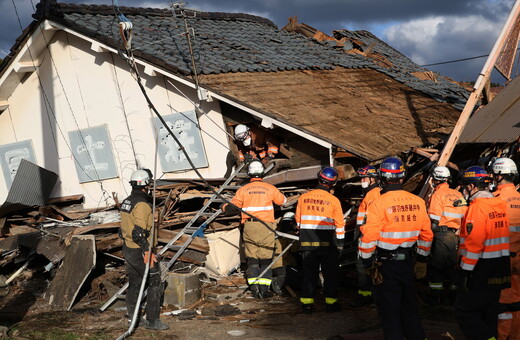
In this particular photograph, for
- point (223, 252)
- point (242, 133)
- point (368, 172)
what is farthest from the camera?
point (242, 133)

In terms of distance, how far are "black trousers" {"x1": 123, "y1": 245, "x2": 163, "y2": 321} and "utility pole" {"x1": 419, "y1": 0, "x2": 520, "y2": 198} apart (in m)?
4.83

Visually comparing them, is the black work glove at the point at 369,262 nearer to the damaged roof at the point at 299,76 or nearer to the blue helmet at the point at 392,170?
the blue helmet at the point at 392,170

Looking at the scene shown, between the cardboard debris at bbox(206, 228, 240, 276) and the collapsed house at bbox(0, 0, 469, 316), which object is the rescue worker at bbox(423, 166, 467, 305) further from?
the cardboard debris at bbox(206, 228, 240, 276)

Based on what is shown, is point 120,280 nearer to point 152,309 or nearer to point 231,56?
point 152,309

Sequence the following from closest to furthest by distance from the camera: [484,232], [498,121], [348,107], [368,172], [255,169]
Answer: [484,232] → [368,172] → [255,169] → [498,121] → [348,107]

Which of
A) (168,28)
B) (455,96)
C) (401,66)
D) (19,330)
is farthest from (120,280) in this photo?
(401,66)

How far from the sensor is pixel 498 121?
36.8ft

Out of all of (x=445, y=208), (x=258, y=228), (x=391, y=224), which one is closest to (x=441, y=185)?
(x=445, y=208)

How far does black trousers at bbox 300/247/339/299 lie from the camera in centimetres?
933

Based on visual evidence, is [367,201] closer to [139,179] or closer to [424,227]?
[424,227]

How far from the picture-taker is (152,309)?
886 cm

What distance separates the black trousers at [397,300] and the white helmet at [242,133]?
18.7 ft

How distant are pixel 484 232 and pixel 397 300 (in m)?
1.22

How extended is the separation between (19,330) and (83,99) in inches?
253
